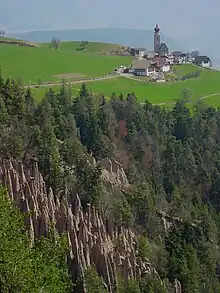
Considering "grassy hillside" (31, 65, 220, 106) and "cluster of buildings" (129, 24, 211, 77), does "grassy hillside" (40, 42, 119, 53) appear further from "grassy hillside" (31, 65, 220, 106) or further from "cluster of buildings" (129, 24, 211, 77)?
"grassy hillside" (31, 65, 220, 106)

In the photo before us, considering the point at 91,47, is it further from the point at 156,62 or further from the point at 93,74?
the point at 93,74

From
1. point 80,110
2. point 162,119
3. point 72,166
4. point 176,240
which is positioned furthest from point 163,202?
point 162,119

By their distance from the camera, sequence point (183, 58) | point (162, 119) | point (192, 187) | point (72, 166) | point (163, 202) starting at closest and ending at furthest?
point (72, 166) < point (163, 202) < point (192, 187) < point (162, 119) < point (183, 58)

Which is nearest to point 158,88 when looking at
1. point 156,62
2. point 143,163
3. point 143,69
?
point 143,69

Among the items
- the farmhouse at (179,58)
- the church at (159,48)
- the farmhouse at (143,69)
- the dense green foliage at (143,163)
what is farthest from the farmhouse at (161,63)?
the dense green foliage at (143,163)

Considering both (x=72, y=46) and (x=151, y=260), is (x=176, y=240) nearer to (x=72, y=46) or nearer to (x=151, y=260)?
(x=151, y=260)

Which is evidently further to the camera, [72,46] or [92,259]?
[72,46]

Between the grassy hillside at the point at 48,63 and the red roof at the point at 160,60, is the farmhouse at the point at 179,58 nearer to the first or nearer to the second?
the red roof at the point at 160,60
